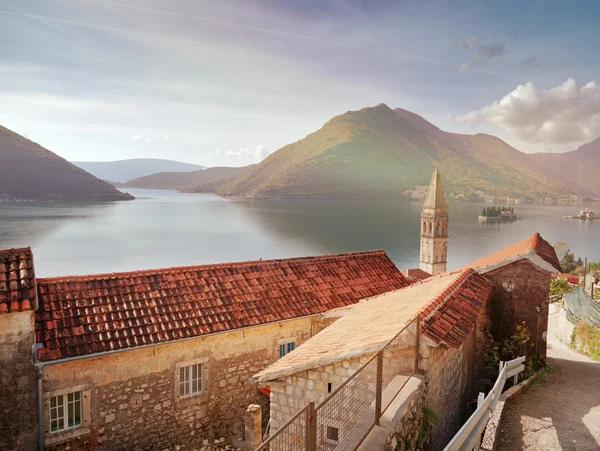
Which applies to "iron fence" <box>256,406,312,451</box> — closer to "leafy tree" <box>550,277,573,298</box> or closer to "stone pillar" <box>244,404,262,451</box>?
"stone pillar" <box>244,404,262,451</box>

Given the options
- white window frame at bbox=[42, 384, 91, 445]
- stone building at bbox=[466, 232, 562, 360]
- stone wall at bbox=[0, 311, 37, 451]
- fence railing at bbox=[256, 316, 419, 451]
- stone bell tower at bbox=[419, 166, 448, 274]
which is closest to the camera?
fence railing at bbox=[256, 316, 419, 451]

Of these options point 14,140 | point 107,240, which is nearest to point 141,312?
point 107,240

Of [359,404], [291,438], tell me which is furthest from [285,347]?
[359,404]

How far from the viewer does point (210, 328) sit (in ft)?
33.7

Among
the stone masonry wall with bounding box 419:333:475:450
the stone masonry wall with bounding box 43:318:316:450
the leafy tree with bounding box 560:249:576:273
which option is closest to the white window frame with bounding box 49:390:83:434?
the stone masonry wall with bounding box 43:318:316:450

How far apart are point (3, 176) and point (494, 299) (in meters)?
172

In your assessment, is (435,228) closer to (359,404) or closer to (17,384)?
(359,404)

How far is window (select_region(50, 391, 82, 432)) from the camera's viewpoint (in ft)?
27.6

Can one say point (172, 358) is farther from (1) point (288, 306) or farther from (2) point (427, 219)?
(2) point (427, 219)

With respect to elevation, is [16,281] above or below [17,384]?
above

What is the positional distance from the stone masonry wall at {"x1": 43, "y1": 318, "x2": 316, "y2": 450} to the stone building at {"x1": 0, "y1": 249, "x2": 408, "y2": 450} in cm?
2

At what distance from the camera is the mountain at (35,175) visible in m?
144

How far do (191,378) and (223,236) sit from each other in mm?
83830

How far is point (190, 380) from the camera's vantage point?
9953mm
